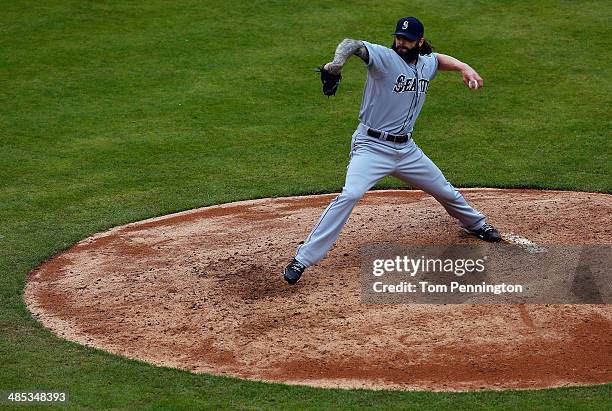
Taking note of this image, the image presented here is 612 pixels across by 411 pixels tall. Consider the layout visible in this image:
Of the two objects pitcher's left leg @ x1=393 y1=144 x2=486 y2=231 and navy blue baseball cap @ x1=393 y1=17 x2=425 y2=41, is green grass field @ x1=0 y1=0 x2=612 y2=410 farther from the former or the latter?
navy blue baseball cap @ x1=393 y1=17 x2=425 y2=41

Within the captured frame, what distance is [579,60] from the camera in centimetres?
1368

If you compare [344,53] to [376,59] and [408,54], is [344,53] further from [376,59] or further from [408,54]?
[408,54]

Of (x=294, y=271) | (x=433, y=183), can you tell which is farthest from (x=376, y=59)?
(x=294, y=271)

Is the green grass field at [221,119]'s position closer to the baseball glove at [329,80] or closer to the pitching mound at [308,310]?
the pitching mound at [308,310]

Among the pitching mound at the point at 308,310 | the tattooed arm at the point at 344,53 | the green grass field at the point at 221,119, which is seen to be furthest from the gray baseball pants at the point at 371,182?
the green grass field at the point at 221,119

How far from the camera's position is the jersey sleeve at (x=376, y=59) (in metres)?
7.77

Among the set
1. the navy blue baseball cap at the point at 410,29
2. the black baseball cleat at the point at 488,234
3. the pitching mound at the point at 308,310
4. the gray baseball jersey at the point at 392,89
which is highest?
the navy blue baseball cap at the point at 410,29

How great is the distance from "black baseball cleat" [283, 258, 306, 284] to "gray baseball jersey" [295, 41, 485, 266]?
0.03 meters

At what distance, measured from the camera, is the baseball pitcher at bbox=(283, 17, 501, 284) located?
7848mm

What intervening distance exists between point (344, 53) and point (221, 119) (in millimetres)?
5126

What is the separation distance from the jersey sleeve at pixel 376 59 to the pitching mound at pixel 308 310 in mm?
1575

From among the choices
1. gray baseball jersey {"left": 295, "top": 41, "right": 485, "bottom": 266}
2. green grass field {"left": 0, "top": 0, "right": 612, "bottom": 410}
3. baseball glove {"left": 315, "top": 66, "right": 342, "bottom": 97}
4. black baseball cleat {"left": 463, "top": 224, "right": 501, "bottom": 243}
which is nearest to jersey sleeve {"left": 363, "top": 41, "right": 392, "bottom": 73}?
gray baseball jersey {"left": 295, "top": 41, "right": 485, "bottom": 266}

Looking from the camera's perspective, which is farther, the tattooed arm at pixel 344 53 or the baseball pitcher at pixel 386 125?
the baseball pitcher at pixel 386 125

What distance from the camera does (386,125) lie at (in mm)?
8062
